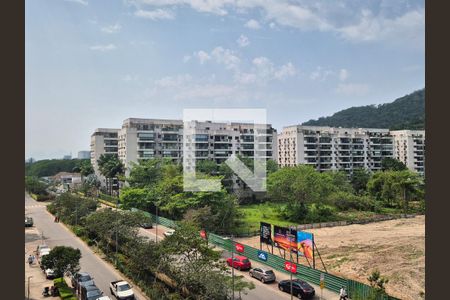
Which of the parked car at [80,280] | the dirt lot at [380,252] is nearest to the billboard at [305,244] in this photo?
the dirt lot at [380,252]

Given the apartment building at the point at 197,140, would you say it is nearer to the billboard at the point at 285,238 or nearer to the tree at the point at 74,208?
the tree at the point at 74,208

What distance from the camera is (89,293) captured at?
8.99 m

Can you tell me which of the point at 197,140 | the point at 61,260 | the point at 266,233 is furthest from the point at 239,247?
the point at 197,140

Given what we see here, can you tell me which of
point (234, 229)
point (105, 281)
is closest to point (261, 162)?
point (234, 229)

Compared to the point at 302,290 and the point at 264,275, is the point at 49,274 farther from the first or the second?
the point at 302,290

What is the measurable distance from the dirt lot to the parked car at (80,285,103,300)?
7.39 meters

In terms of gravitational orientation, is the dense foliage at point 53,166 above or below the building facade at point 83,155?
below

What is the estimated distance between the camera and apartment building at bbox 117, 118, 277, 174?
3041 cm

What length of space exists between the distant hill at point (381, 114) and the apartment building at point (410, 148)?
20.4m

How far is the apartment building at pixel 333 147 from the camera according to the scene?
3791cm

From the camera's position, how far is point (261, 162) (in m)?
29.1

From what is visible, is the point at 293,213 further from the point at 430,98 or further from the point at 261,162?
the point at 430,98

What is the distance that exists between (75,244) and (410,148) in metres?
39.3

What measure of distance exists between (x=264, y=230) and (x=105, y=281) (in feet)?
19.0
